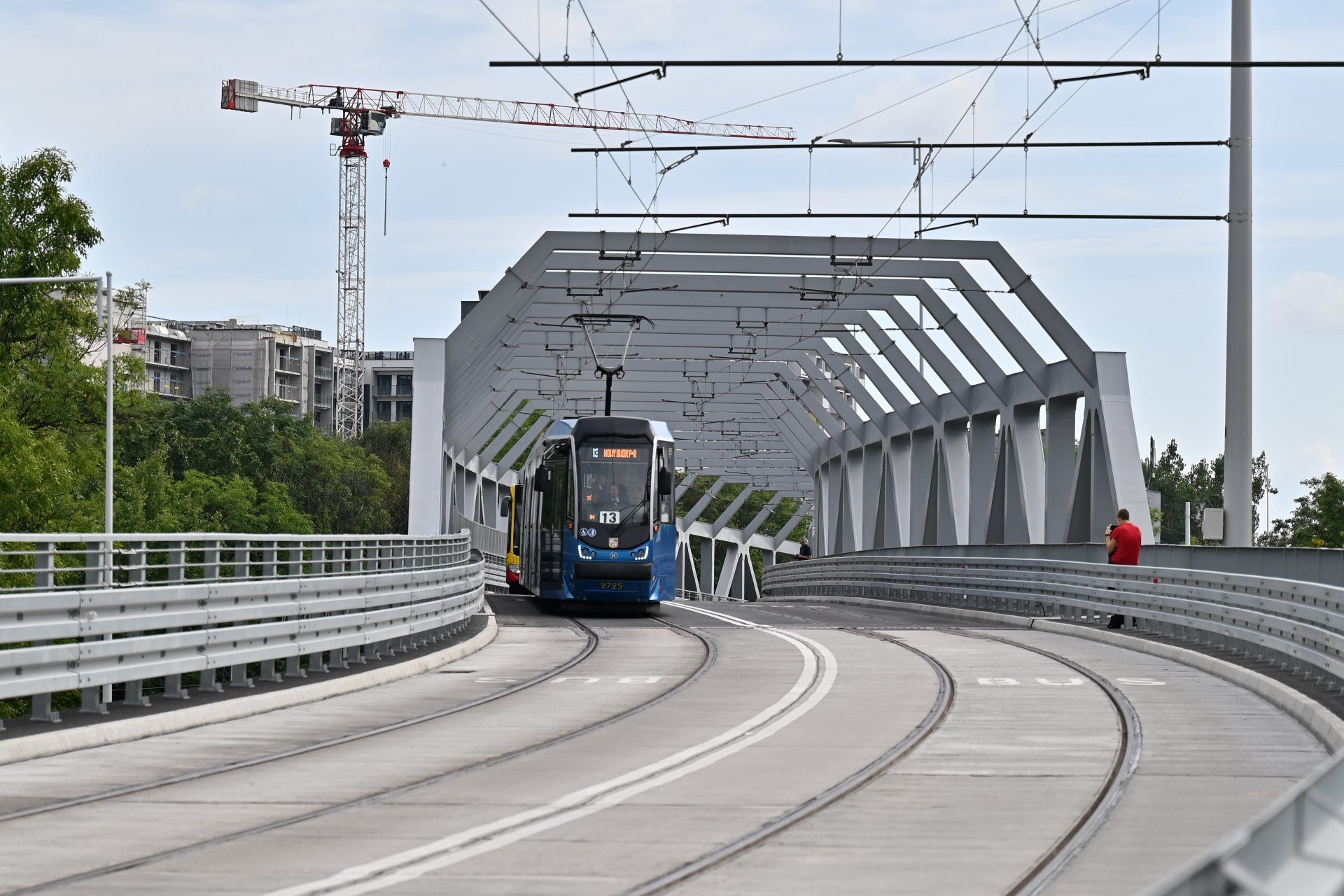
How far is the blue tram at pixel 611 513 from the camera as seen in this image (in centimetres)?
3244

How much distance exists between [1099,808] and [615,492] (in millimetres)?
23426

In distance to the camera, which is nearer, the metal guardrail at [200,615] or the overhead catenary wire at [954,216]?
the metal guardrail at [200,615]

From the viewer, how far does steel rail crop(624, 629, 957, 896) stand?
7355 millimetres

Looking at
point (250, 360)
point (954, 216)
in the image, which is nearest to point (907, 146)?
point (954, 216)

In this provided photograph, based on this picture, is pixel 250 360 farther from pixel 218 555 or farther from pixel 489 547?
pixel 218 555

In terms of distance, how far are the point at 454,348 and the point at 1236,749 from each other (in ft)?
97.3

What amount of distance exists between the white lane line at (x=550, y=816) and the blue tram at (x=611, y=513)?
55.6ft

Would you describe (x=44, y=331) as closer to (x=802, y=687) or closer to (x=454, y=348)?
(x=454, y=348)

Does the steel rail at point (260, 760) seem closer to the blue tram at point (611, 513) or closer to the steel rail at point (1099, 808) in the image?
the steel rail at point (1099, 808)

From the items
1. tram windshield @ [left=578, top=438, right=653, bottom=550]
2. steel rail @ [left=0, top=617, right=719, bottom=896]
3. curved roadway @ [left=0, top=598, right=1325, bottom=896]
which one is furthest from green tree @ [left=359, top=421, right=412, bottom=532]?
curved roadway @ [left=0, top=598, right=1325, bottom=896]

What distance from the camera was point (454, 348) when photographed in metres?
40.1

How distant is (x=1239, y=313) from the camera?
78.5 feet

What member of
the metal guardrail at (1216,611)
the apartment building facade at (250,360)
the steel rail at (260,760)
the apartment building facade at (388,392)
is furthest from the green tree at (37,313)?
the apartment building facade at (388,392)

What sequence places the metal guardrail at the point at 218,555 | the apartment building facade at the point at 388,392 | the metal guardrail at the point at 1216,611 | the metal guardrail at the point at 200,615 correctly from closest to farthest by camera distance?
1. the metal guardrail at the point at 1216,611
2. the metal guardrail at the point at 200,615
3. the metal guardrail at the point at 218,555
4. the apartment building facade at the point at 388,392
